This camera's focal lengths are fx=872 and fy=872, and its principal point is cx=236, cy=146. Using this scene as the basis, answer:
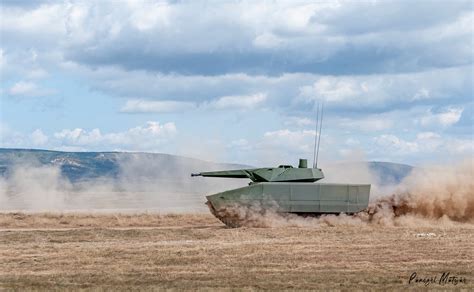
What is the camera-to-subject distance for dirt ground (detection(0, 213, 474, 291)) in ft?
68.1

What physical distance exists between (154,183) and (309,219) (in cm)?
10342

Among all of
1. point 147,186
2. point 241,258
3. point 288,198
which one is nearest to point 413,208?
point 288,198

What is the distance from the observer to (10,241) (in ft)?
100

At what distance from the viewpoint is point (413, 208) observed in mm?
39375

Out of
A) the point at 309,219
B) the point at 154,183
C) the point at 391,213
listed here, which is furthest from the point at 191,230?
the point at 154,183

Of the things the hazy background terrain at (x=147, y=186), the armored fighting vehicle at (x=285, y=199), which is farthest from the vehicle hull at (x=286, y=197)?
the hazy background terrain at (x=147, y=186)

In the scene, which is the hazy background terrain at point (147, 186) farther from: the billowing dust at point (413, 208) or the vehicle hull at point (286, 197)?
the vehicle hull at point (286, 197)

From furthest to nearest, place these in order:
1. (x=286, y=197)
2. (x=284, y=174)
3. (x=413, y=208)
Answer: (x=413, y=208)
(x=284, y=174)
(x=286, y=197)

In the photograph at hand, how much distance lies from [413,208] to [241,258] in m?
16.4

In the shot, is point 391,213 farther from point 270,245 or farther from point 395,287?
point 395,287

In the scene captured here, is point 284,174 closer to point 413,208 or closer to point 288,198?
point 288,198

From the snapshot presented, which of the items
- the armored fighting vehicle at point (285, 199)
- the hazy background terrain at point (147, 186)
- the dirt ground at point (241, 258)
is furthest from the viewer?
the hazy background terrain at point (147, 186)

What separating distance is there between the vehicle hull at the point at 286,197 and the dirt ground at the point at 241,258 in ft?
3.34

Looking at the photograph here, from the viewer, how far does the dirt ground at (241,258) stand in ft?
68.1
